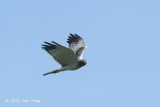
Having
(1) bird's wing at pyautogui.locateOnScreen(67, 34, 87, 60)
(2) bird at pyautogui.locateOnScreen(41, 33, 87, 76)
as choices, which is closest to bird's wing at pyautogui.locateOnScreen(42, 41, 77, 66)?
(2) bird at pyautogui.locateOnScreen(41, 33, 87, 76)

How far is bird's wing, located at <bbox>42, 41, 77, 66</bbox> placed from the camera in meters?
21.3

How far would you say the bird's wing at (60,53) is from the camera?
69.8ft

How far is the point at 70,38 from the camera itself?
2572 cm

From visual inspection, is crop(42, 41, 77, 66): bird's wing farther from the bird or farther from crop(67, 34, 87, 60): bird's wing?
crop(67, 34, 87, 60): bird's wing

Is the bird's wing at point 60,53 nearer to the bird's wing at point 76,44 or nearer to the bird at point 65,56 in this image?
the bird at point 65,56

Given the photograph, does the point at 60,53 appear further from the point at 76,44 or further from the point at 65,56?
the point at 76,44

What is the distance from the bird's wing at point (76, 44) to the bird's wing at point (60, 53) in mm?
2309

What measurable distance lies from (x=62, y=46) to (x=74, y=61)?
166cm

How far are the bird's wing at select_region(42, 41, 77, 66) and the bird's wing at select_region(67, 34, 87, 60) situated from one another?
7.58 ft

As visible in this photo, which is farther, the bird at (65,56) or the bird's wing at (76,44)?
the bird's wing at (76,44)

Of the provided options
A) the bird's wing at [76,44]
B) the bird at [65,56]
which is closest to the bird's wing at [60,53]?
the bird at [65,56]

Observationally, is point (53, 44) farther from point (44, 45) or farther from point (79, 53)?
point (79, 53)

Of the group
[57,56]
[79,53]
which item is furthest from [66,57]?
[79,53]

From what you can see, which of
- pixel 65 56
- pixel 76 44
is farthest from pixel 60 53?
pixel 76 44
